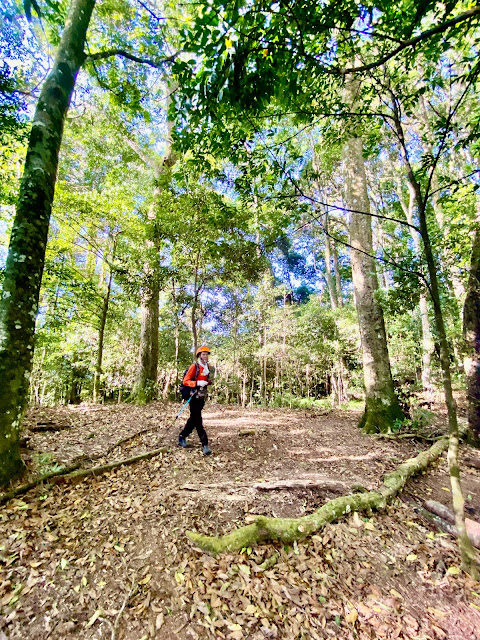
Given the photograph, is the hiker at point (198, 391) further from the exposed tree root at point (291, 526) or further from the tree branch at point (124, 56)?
the tree branch at point (124, 56)

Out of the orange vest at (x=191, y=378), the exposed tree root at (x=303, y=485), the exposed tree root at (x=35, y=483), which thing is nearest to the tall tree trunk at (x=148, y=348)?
the orange vest at (x=191, y=378)

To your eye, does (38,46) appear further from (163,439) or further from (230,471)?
(230,471)

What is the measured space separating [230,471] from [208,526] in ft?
4.80

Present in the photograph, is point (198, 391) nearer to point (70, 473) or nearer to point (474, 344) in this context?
point (70, 473)

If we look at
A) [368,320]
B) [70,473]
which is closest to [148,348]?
[70,473]

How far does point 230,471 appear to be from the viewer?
4.64 metres

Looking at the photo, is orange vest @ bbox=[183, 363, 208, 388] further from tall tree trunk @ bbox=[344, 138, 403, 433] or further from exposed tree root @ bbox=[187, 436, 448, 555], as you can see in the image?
tall tree trunk @ bbox=[344, 138, 403, 433]

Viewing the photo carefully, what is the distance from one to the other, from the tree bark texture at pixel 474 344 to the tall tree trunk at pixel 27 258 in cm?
778

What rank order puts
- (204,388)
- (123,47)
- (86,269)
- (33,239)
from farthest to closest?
(86,269), (123,47), (204,388), (33,239)

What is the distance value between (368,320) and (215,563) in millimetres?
5783

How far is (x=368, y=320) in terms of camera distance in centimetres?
688

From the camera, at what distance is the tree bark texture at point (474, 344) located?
19.0ft

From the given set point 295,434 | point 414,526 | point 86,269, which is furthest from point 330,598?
point 86,269

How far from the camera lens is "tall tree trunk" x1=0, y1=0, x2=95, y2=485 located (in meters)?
3.46
